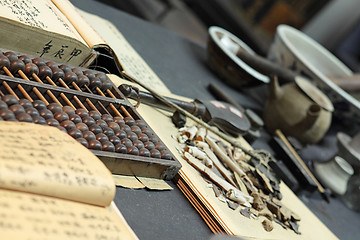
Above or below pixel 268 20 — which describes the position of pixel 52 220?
below

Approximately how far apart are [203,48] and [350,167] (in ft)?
4.65

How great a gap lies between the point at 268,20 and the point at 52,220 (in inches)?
176

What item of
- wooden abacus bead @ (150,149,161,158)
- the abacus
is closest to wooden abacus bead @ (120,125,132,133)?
the abacus

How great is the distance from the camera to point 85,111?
49.3 inches

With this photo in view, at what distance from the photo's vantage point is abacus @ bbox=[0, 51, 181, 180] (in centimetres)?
112

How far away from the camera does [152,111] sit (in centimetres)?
168

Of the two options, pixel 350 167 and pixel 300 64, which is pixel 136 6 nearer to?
pixel 300 64

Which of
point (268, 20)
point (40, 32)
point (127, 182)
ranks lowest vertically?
point (127, 182)

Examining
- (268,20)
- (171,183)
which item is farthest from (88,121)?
(268,20)

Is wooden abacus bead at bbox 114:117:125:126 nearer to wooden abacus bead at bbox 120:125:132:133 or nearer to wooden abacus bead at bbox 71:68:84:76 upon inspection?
wooden abacus bead at bbox 120:125:132:133

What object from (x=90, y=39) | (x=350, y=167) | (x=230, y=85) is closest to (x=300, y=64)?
(x=230, y=85)

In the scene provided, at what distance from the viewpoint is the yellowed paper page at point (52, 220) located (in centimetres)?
72

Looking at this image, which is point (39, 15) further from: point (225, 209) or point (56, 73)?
point (225, 209)

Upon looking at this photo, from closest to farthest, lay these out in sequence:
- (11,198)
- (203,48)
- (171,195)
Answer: (11,198)
(171,195)
(203,48)
